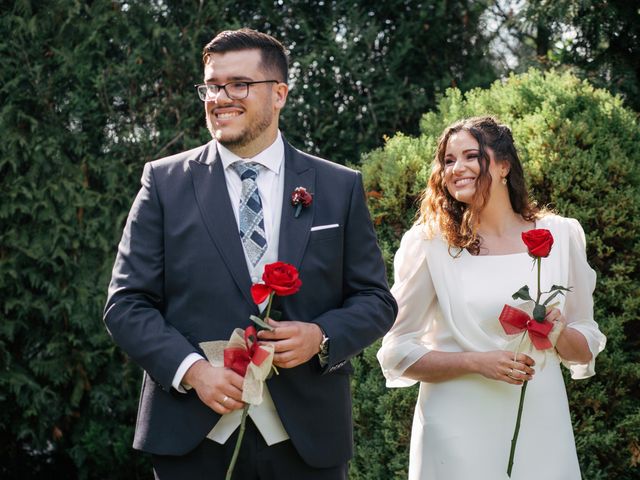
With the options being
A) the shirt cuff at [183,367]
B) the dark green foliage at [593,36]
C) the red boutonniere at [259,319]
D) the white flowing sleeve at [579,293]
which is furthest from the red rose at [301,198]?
the dark green foliage at [593,36]

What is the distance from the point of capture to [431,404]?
3615 millimetres

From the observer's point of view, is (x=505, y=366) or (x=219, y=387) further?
(x=505, y=366)

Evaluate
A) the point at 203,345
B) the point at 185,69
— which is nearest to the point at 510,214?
the point at 203,345

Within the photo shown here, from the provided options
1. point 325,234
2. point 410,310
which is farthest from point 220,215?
point 410,310

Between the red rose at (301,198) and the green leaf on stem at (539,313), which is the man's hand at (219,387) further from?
the green leaf on stem at (539,313)

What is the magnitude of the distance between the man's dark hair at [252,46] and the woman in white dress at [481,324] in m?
0.88

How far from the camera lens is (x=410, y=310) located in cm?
370

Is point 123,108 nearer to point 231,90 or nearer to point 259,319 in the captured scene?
point 231,90

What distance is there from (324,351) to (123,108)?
4.03 meters

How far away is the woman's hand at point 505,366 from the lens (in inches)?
130

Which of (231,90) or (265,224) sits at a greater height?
(231,90)

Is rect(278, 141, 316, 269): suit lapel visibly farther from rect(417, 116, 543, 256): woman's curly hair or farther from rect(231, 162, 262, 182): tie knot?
rect(417, 116, 543, 256): woman's curly hair

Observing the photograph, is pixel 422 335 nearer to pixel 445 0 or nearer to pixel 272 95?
pixel 272 95

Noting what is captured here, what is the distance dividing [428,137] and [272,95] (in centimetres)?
194
